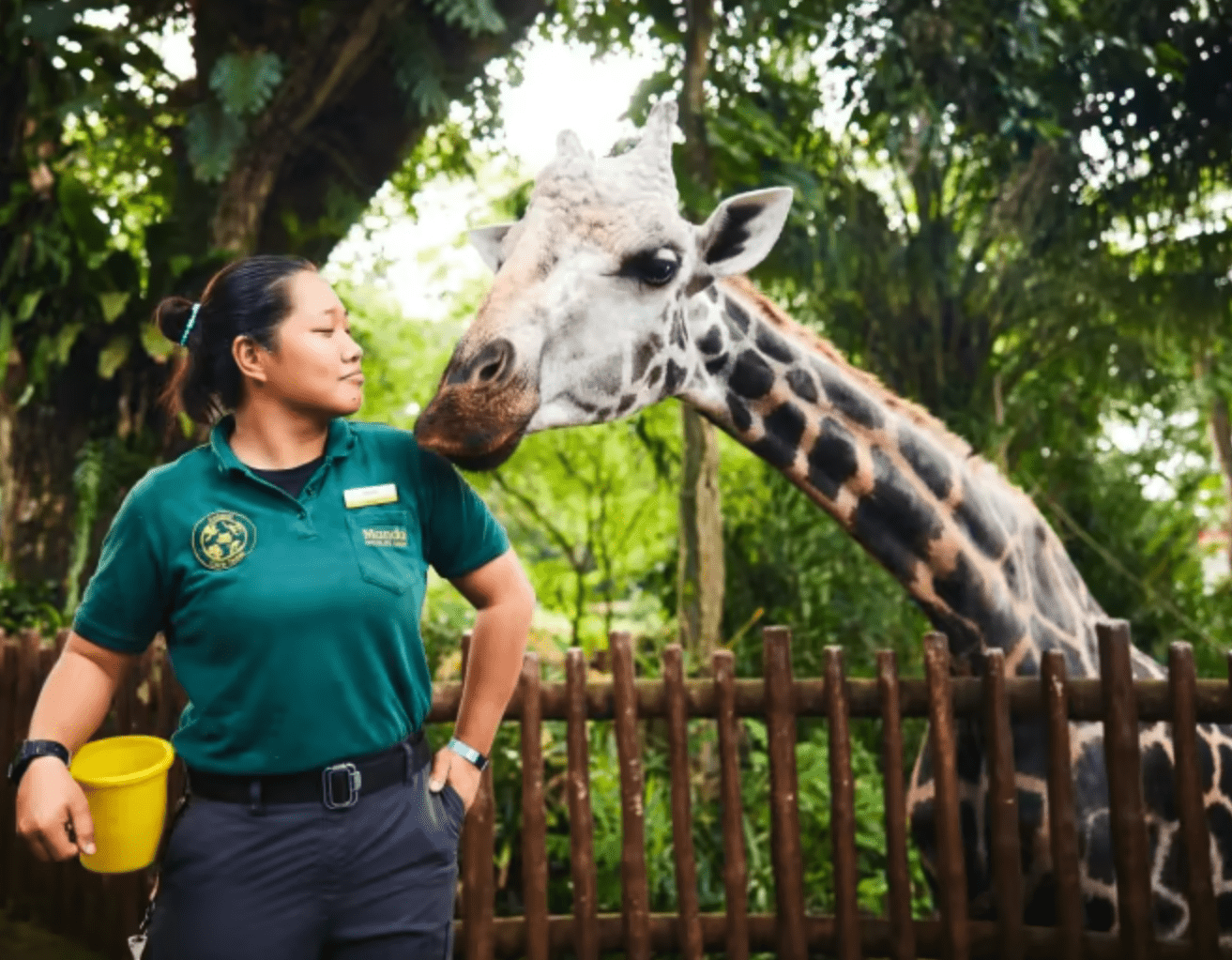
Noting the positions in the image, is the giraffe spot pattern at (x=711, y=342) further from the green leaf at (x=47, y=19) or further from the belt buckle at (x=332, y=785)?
the green leaf at (x=47, y=19)

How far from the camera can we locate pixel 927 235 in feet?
26.7

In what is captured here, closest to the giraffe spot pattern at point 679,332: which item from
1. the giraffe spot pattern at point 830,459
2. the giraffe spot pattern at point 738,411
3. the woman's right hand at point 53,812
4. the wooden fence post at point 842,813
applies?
the giraffe spot pattern at point 738,411

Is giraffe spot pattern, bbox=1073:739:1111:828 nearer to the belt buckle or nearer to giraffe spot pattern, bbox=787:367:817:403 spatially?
giraffe spot pattern, bbox=787:367:817:403

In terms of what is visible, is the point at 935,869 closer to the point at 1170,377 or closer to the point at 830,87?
the point at 830,87

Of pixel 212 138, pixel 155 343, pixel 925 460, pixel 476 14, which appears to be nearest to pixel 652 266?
pixel 925 460

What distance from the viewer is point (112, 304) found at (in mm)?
6230

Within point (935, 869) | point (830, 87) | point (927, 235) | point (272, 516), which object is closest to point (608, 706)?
point (935, 869)

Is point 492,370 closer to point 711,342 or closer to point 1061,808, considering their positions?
point 711,342

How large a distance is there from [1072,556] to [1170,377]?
7.60 feet

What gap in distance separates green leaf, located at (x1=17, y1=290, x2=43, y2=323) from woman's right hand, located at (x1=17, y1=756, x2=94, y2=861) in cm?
500

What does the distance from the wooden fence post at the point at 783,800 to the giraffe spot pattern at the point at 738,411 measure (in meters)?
0.77

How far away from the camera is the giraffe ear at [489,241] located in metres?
3.43

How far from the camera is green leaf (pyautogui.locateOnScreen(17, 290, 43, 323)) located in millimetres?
6254

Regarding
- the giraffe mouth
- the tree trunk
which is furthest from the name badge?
the tree trunk
